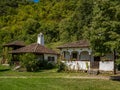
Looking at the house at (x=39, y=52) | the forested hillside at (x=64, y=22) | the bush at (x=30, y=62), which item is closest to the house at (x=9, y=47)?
the house at (x=39, y=52)

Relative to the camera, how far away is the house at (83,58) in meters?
41.8

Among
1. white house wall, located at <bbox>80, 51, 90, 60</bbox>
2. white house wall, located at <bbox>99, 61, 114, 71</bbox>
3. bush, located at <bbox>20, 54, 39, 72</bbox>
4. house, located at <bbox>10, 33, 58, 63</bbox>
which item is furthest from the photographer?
house, located at <bbox>10, 33, 58, 63</bbox>

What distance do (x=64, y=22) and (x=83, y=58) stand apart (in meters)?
35.1

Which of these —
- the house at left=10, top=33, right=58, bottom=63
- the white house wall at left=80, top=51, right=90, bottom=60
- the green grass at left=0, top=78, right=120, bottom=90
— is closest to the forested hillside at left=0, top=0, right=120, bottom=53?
the green grass at left=0, top=78, right=120, bottom=90

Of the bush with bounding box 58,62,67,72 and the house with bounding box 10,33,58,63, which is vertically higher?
the house with bounding box 10,33,58,63

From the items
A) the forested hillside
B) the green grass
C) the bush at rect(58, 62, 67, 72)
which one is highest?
the forested hillside

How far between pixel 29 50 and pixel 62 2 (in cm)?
6614

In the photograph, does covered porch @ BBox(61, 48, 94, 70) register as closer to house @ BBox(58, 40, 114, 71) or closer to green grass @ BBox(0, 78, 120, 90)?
house @ BBox(58, 40, 114, 71)

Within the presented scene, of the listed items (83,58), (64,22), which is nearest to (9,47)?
(83,58)

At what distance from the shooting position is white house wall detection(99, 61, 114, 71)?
41.2 m

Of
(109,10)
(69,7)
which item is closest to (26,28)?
(69,7)

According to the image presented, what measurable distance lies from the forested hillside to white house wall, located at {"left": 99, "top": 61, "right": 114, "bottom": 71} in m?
5.53

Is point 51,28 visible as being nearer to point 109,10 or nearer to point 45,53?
Result: point 45,53

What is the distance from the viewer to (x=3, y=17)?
11844 cm
